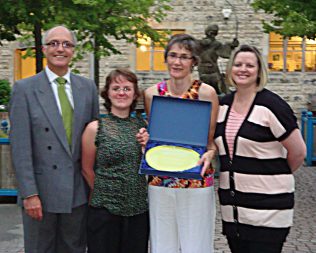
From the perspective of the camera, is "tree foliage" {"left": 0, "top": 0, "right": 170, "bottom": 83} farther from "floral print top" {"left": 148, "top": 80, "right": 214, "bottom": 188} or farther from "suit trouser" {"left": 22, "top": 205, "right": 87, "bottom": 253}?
"suit trouser" {"left": 22, "top": 205, "right": 87, "bottom": 253}

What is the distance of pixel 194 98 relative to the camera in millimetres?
3459

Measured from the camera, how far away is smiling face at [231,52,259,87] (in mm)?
3215

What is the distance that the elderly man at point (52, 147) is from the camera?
3.29 metres

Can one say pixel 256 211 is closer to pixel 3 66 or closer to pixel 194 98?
pixel 194 98

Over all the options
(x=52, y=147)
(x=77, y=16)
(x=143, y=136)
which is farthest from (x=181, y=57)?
(x=77, y=16)

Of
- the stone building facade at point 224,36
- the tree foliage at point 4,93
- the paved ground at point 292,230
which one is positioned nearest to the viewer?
the paved ground at point 292,230

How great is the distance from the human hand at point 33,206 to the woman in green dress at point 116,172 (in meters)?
0.31

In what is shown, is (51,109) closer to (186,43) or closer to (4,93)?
(186,43)

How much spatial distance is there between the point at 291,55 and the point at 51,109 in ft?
54.1

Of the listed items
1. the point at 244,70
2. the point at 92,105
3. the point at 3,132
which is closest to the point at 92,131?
the point at 92,105

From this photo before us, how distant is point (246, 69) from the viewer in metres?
3.21

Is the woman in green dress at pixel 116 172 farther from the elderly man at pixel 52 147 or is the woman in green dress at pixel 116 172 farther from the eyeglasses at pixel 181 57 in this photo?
the eyeglasses at pixel 181 57

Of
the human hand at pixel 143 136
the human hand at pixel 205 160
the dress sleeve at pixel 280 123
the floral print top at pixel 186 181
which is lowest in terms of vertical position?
the floral print top at pixel 186 181

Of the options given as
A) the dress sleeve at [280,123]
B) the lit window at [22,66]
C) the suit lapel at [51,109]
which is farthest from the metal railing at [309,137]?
the lit window at [22,66]
